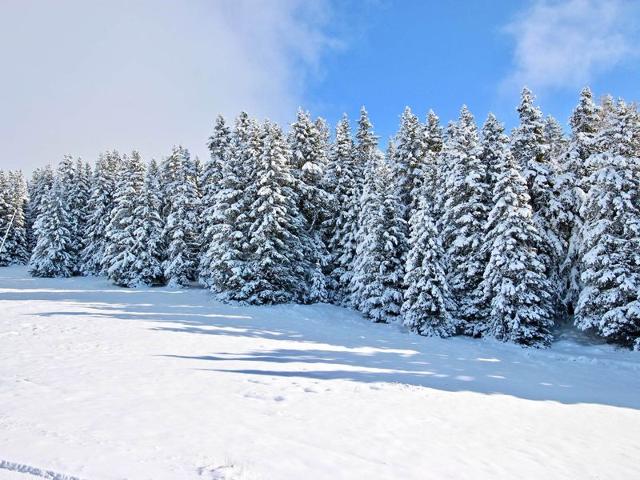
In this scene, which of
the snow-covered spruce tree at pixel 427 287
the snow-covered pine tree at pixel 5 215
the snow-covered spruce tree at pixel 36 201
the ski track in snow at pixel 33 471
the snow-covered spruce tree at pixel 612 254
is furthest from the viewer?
the snow-covered spruce tree at pixel 36 201

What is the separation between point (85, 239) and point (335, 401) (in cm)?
4949

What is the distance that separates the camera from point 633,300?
21766mm

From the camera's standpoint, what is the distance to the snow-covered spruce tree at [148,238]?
1588 inches

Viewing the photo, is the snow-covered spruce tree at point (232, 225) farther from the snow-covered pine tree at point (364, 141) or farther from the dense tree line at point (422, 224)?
the snow-covered pine tree at point (364, 141)

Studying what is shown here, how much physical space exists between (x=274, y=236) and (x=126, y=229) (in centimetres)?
1840

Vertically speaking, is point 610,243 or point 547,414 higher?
point 610,243

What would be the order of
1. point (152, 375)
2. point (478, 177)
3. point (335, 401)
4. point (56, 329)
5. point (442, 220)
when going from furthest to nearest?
point (442, 220) < point (478, 177) < point (56, 329) < point (152, 375) < point (335, 401)

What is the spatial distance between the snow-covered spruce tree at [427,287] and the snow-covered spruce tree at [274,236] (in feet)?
30.4

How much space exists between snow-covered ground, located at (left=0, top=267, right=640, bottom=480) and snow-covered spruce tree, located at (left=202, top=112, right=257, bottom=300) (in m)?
9.14

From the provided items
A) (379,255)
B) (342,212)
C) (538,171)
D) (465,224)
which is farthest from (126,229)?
(538,171)

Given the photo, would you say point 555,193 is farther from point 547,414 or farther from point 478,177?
point 547,414

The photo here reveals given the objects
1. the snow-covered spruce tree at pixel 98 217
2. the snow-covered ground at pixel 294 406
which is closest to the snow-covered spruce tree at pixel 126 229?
the snow-covered spruce tree at pixel 98 217

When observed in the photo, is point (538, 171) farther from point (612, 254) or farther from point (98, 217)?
point (98, 217)

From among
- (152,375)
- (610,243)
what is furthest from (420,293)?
(152,375)
